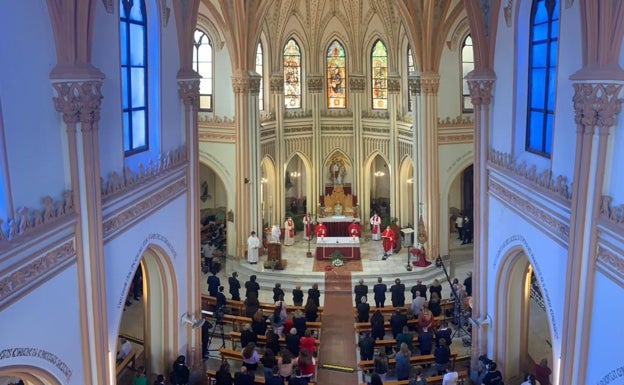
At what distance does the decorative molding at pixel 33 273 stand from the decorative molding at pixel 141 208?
63.5 inches

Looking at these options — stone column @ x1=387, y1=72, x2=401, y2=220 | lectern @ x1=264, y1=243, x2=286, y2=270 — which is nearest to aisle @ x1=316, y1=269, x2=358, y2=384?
lectern @ x1=264, y1=243, x2=286, y2=270

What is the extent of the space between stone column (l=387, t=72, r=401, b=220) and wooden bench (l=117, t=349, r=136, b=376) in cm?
1704

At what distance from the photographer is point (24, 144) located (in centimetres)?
1051

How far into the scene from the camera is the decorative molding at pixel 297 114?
1362 inches

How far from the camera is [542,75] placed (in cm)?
1503

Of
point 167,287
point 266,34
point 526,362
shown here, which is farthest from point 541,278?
point 266,34

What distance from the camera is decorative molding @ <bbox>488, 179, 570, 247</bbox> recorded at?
43.1 feet

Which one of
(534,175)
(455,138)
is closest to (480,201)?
(534,175)

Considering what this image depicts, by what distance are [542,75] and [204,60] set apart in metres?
17.0

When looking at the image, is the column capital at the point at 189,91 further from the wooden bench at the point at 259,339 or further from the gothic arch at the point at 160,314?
the wooden bench at the point at 259,339

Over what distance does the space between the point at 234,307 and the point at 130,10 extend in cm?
1027

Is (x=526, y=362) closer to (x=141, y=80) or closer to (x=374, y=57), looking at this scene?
(x=141, y=80)

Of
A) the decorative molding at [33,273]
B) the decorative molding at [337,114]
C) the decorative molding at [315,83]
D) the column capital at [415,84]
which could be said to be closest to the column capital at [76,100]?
the decorative molding at [33,273]

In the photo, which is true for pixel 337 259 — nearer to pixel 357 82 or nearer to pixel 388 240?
pixel 388 240
